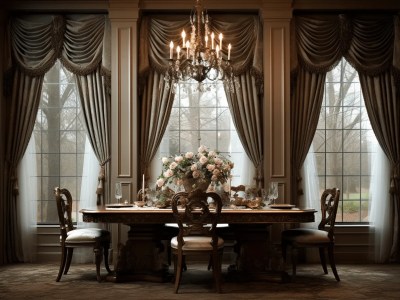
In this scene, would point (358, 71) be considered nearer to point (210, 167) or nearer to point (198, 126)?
point (198, 126)

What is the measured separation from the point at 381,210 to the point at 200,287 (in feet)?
10.2

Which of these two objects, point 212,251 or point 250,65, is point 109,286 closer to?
point 212,251

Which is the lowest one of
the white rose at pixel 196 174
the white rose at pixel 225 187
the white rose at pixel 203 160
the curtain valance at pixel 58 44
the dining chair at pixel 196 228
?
the dining chair at pixel 196 228

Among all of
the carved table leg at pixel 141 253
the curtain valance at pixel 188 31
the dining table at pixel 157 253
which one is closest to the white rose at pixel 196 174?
the dining table at pixel 157 253

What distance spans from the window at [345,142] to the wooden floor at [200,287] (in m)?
1.29

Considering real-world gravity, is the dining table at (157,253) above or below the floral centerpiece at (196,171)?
below

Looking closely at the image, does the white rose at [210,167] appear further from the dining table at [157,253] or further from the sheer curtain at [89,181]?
the sheer curtain at [89,181]

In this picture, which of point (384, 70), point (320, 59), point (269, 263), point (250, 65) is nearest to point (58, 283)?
point (269, 263)

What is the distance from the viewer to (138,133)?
8.25m

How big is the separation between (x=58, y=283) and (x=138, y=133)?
92.8 inches

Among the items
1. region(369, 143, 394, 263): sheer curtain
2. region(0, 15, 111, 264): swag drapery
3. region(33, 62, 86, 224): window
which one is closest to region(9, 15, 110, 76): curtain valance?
region(0, 15, 111, 264): swag drapery

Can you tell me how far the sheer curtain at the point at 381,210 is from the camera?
834cm

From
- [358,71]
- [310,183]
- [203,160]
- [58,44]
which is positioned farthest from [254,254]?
[58,44]

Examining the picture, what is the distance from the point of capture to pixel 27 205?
27.5 ft
